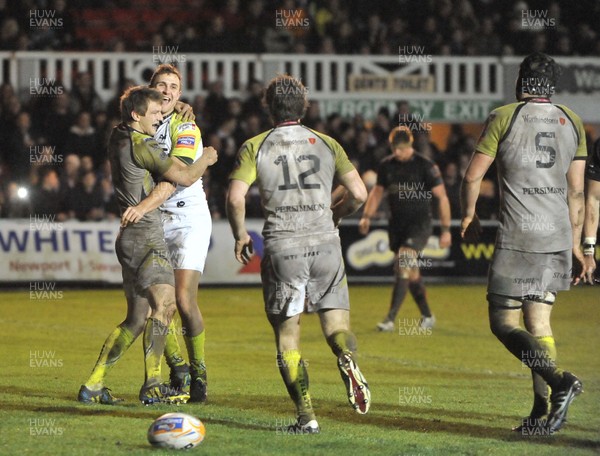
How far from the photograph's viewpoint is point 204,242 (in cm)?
915

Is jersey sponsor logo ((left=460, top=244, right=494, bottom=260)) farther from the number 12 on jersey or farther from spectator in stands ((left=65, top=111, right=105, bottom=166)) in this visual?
the number 12 on jersey

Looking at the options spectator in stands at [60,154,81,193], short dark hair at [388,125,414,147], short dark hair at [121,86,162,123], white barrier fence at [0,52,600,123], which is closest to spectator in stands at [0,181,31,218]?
spectator in stands at [60,154,81,193]

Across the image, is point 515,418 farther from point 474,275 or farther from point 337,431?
point 474,275

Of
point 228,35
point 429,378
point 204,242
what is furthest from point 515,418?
point 228,35

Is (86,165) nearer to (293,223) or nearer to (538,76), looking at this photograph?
(293,223)

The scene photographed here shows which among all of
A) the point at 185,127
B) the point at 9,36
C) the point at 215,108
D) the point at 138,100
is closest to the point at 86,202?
the point at 215,108

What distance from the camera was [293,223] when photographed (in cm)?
756

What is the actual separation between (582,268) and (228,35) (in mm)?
17195

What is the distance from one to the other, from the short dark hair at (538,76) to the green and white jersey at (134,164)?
→ 2.61m

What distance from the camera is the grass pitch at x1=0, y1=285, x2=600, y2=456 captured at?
7250 millimetres

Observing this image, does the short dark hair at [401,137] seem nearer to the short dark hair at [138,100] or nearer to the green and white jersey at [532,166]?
the short dark hair at [138,100]

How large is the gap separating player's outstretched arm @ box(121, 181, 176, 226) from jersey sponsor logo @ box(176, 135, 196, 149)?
1.34 feet

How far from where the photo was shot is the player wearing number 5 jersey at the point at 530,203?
7766 millimetres

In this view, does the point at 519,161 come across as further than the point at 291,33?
No
